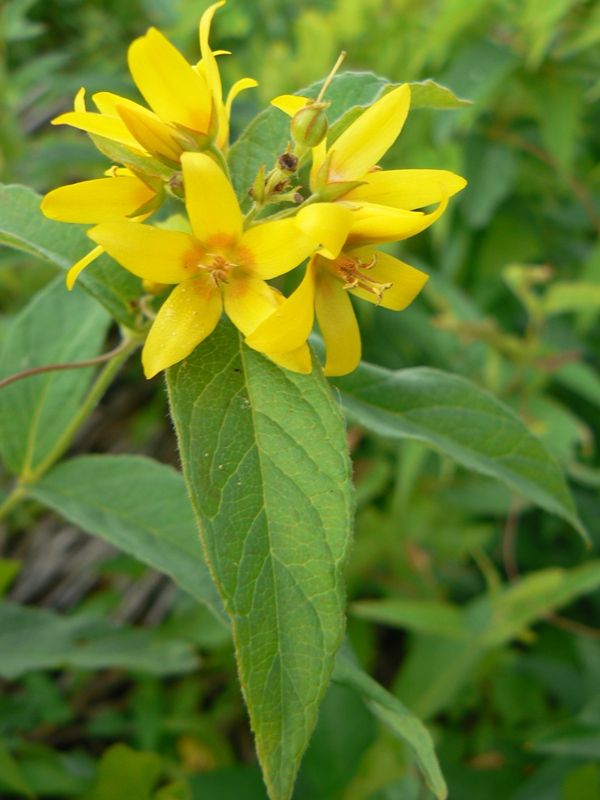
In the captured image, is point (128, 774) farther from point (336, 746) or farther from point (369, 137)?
point (369, 137)

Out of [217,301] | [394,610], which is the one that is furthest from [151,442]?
[217,301]

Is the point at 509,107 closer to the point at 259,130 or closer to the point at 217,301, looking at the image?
the point at 259,130

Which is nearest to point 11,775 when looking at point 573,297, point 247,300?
point 247,300

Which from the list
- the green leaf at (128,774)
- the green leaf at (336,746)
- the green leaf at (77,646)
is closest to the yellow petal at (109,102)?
the green leaf at (77,646)

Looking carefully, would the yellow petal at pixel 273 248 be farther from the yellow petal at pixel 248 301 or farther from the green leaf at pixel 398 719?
the green leaf at pixel 398 719

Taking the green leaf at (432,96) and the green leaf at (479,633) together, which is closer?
the green leaf at (432,96)

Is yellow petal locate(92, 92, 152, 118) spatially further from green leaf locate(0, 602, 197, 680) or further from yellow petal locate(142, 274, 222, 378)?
green leaf locate(0, 602, 197, 680)
